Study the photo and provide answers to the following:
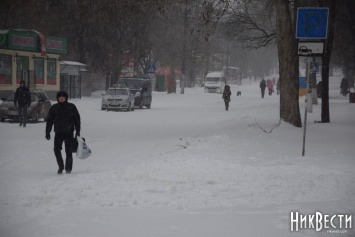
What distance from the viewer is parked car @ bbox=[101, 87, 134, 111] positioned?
3481 centimetres

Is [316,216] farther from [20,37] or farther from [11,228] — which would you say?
[20,37]

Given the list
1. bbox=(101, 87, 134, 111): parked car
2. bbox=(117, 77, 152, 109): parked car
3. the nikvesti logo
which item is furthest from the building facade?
the nikvesti logo

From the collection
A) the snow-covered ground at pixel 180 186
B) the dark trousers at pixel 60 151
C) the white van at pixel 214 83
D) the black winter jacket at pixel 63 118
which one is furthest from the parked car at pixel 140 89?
→ the white van at pixel 214 83

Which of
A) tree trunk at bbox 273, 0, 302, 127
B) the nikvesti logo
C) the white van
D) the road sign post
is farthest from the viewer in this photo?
the white van

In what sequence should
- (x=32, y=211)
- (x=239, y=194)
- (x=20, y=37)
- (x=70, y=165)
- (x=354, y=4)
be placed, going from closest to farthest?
(x=32, y=211) < (x=239, y=194) < (x=70, y=165) < (x=354, y=4) < (x=20, y=37)

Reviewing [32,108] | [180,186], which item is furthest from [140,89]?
[180,186]

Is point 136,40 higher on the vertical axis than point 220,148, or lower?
higher

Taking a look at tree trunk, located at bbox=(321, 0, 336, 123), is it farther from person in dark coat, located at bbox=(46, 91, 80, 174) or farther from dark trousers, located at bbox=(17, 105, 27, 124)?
person in dark coat, located at bbox=(46, 91, 80, 174)

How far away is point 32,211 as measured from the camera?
25.3 ft

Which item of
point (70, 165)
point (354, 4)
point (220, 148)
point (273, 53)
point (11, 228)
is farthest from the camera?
point (273, 53)

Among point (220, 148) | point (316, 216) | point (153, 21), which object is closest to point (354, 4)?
point (220, 148)

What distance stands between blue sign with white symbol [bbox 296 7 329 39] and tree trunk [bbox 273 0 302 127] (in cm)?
650

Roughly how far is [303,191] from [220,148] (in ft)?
19.9

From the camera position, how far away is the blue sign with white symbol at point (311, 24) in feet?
40.0
